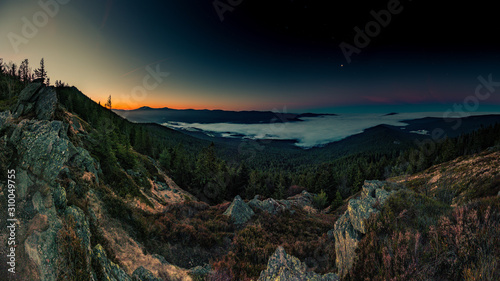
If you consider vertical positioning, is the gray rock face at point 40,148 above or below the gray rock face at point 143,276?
above

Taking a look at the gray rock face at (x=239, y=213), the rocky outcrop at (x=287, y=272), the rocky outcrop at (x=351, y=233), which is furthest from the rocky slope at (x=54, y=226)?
the gray rock face at (x=239, y=213)

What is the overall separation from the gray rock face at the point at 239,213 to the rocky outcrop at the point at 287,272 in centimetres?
1116

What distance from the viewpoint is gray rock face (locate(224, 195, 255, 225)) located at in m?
19.0

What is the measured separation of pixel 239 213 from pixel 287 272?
13226 mm

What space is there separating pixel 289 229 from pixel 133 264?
13.4 m

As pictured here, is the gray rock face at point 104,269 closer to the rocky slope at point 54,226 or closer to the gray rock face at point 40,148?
the rocky slope at point 54,226

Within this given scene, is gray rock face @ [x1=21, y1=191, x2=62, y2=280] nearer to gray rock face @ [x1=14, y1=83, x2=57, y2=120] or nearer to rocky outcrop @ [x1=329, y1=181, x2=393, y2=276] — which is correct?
rocky outcrop @ [x1=329, y1=181, x2=393, y2=276]

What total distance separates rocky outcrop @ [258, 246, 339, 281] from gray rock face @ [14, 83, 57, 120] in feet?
57.9

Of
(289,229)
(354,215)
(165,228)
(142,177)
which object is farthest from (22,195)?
(142,177)

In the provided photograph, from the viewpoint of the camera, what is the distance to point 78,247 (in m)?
5.55

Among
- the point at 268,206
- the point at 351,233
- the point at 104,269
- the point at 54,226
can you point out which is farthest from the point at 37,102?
the point at 268,206

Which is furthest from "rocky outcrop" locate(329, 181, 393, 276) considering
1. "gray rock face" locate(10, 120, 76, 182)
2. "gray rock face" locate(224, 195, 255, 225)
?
"gray rock face" locate(10, 120, 76, 182)

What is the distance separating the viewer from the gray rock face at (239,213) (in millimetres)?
19031

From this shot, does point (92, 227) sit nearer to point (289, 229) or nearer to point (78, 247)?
point (78, 247)
